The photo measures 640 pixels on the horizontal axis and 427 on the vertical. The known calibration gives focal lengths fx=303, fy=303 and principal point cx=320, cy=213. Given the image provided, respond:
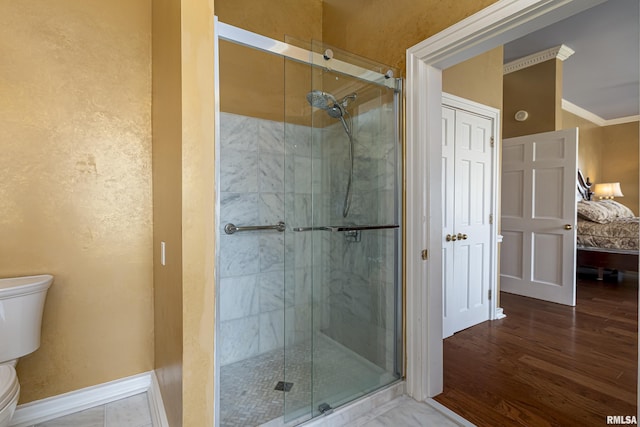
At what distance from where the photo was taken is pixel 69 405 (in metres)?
1.75

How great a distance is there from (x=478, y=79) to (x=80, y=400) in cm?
399

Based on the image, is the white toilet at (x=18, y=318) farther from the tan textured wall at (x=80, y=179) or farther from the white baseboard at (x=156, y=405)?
the white baseboard at (x=156, y=405)

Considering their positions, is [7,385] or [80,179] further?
[80,179]

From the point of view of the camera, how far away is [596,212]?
4.52 m

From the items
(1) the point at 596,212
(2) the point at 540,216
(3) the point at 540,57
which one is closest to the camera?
(2) the point at 540,216

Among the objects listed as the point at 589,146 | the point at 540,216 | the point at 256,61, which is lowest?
the point at 540,216

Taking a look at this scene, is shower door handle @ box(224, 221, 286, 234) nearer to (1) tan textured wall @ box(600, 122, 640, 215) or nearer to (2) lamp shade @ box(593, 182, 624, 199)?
(2) lamp shade @ box(593, 182, 624, 199)

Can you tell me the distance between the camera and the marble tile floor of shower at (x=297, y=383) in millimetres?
1671

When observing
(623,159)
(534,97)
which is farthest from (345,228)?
(623,159)

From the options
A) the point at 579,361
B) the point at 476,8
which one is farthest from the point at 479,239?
the point at 476,8

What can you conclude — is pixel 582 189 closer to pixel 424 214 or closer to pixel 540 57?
pixel 540 57

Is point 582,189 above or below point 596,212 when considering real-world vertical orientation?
above

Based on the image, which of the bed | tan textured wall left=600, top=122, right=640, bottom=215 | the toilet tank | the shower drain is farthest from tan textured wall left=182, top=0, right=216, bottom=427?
tan textured wall left=600, top=122, right=640, bottom=215

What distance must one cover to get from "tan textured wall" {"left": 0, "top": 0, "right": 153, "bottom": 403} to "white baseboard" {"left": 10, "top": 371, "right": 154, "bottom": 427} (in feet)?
0.13
